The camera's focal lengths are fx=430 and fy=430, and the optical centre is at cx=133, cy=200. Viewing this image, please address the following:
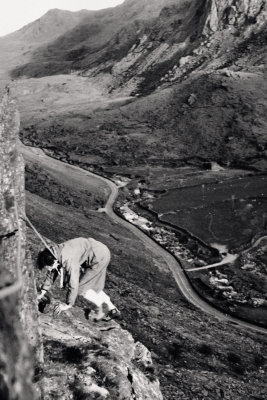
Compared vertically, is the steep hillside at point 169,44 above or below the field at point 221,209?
above

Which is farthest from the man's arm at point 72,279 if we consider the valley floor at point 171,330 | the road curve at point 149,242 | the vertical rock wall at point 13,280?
the road curve at point 149,242

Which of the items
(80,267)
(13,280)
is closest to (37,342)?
(80,267)

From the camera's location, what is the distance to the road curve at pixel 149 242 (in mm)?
32125

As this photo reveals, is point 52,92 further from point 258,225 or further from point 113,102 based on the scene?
point 258,225

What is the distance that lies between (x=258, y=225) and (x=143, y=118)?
5055 centimetres

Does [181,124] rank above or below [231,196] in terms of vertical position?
above

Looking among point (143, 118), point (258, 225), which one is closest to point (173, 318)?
point (258, 225)

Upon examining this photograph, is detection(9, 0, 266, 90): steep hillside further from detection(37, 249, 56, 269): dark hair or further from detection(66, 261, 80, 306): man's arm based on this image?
detection(37, 249, 56, 269): dark hair

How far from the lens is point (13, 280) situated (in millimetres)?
4184

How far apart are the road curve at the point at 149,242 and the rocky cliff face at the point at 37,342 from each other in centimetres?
1956

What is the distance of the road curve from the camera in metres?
32.1

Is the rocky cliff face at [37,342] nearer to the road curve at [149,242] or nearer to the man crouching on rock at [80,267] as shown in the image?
the man crouching on rock at [80,267]

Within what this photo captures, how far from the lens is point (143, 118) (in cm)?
9519

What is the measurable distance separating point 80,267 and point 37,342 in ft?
10.3
